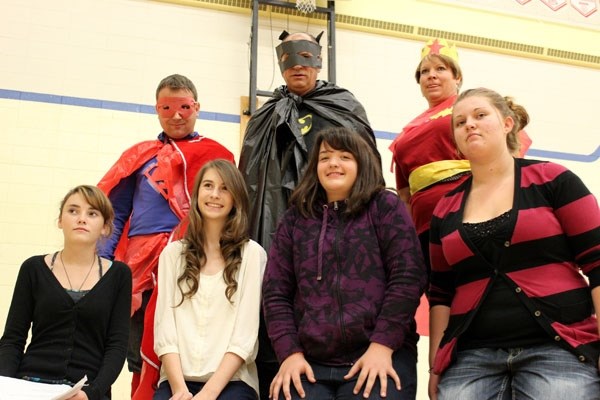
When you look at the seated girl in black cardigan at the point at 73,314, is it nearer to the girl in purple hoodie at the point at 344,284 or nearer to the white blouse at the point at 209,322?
the white blouse at the point at 209,322

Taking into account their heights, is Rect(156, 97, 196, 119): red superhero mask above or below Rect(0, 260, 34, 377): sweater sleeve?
above

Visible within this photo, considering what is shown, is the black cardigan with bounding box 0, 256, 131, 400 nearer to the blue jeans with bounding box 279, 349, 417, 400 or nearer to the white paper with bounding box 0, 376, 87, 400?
the white paper with bounding box 0, 376, 87, 400

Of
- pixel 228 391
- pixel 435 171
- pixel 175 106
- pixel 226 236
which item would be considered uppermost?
pixel 175 106

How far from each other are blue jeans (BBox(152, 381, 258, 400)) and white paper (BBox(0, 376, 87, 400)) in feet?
1.06

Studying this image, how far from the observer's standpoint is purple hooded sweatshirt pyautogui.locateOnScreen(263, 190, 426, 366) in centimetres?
191

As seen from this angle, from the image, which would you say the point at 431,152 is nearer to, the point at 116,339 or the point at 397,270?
the point at 397,270

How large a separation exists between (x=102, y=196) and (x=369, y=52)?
367cm

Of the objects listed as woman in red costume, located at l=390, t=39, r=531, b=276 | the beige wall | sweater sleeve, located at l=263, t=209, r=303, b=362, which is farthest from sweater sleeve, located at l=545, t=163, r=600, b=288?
the beige wall

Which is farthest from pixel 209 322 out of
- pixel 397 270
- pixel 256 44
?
pixel 256 44

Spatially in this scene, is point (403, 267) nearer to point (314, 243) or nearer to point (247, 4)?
point (314, 243)

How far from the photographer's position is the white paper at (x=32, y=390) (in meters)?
1.82

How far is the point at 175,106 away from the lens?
287cm

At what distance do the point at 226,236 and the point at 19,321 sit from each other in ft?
2.62

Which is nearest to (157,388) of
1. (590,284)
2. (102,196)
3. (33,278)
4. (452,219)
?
(33,278)
